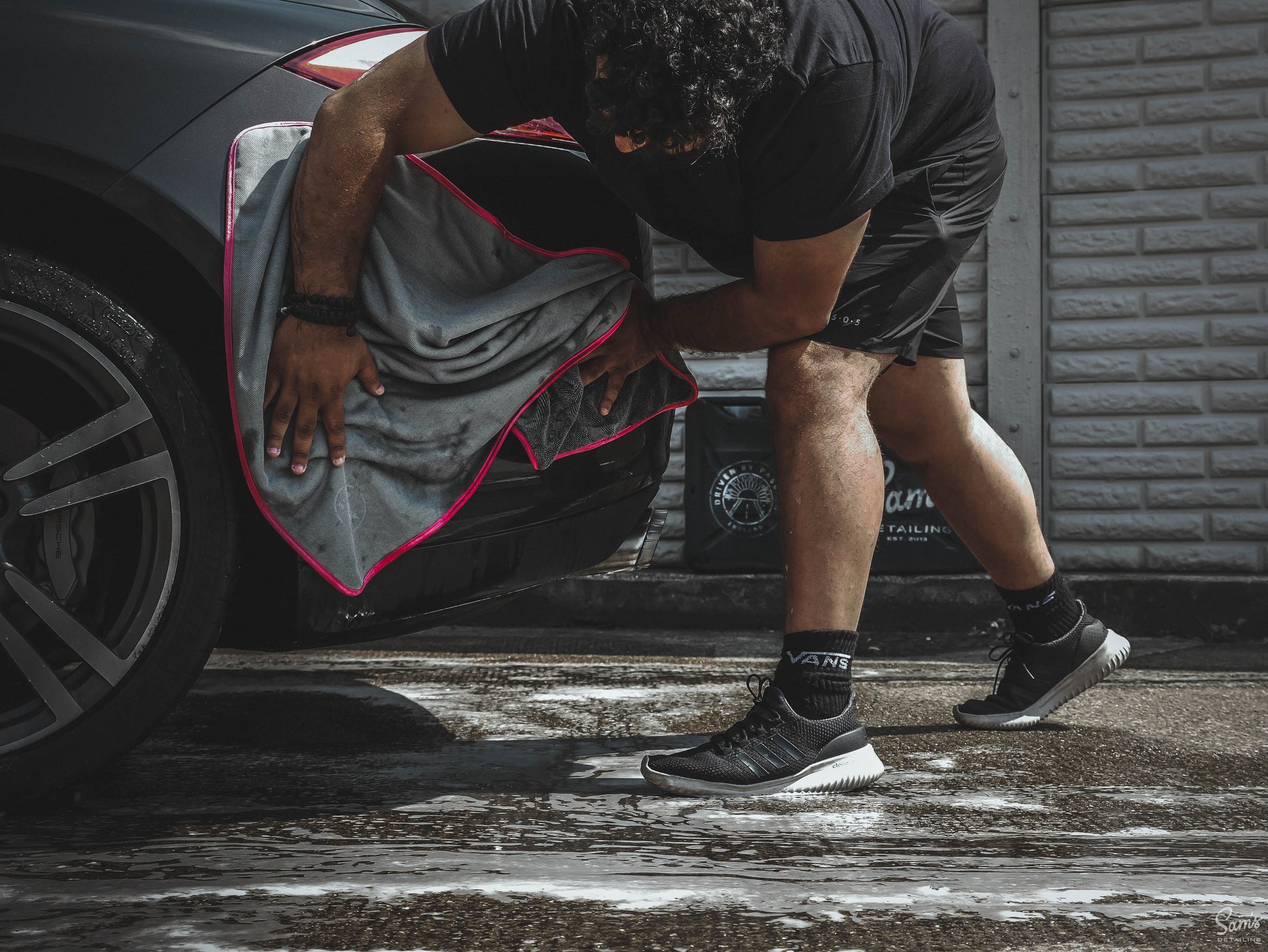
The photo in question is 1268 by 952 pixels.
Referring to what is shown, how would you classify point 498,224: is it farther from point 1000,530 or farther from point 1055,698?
point 1055,698

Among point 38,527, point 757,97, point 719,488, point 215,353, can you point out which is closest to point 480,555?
point 215,353

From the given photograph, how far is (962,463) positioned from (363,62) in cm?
133

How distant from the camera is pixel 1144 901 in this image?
4.98 feet

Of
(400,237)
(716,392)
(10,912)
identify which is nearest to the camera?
(10,912)

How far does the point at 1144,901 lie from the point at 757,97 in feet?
3.95

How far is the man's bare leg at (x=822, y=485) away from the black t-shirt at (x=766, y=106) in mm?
268

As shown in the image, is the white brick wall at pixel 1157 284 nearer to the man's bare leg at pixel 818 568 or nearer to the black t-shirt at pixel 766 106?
the man's bare leg at pixel 818 568

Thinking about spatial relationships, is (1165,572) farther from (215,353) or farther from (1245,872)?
(215,353)

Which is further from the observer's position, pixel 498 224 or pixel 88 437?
pixel 498 224

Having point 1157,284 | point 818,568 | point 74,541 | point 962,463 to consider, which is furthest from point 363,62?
point 1157,284

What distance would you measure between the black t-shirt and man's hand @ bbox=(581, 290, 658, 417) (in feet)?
0.68

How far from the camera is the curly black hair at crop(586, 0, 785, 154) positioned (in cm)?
179

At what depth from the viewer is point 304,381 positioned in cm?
188

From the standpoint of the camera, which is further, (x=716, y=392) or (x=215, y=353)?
(x=716, y=392)
